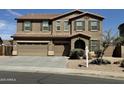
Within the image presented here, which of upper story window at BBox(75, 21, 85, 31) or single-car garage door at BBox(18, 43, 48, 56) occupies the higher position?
upper story window at BBox(75, 21, 85, 31)

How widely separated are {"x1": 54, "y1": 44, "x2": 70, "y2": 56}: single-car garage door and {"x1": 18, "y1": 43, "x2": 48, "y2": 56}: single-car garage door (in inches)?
61.6

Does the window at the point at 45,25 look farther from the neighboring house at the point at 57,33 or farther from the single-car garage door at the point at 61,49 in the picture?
the single-car garage door at the point at 61,49

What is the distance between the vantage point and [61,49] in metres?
42.3

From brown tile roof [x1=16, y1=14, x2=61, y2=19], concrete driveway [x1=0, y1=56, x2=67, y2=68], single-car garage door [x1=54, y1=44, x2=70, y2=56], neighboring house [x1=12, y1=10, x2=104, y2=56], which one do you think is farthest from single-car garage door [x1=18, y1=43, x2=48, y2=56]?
concrete driveway [x1=0, y1=56, x2=67, y2=68]

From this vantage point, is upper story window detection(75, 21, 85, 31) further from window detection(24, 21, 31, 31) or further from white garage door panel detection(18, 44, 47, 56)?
window detection(24, 21, 31, 31)

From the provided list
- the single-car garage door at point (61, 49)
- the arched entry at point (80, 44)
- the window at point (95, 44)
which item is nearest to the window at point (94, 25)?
the window at point (95, 44)

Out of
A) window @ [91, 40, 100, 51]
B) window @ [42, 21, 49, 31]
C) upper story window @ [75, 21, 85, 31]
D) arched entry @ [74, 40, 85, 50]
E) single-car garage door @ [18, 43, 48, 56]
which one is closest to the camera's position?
window @ [91, 40, 100, 51]

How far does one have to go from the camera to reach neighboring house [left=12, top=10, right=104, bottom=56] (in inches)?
1633

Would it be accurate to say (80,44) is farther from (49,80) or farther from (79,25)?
(49,80)

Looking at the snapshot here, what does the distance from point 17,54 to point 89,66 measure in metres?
18.3

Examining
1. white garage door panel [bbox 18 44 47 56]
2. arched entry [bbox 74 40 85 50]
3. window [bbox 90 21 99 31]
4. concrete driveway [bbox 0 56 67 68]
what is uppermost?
window [bbox 90 21 99 31]

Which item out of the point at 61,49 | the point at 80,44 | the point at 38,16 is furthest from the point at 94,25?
the point at 38,16
